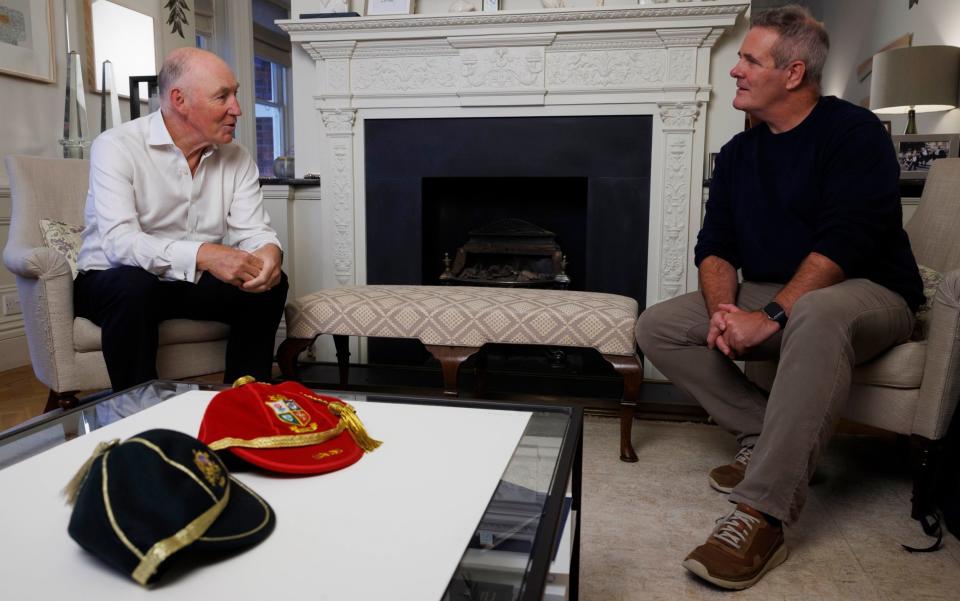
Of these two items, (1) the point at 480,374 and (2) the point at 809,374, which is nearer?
(2) the point at 809,374

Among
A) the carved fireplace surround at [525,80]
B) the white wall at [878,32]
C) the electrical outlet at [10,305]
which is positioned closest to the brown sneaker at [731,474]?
the carved fireplace surround at [525,80]

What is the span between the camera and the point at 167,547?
64 cm

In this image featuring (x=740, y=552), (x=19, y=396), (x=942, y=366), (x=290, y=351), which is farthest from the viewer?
(x=19, y=396)

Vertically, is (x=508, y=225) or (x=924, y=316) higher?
(x=508, y=225)

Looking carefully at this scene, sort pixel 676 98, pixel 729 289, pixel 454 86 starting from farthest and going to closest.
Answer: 1. pixel 454 86
2. pixel 676 98
3. pixel 729 289

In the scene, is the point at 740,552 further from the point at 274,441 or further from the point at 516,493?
the point at 274,441

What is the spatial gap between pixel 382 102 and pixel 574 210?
1.04 meters

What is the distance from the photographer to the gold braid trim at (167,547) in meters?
0.64

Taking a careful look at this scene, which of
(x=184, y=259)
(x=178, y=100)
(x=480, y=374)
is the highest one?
(x=178, y=100)

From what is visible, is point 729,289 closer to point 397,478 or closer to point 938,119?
point 397,478

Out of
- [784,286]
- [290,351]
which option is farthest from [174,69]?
[784,286]

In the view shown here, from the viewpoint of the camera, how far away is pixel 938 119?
148 inches

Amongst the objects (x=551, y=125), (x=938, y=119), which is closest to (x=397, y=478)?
(x=551, y=125)

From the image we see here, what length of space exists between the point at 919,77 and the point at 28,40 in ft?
13.8
